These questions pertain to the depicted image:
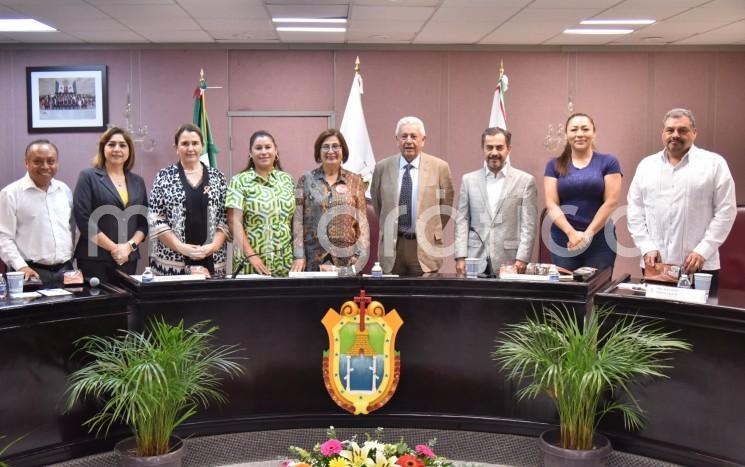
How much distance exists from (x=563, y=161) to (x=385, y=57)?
149 inches

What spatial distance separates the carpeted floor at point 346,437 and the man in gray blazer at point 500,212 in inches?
36.0

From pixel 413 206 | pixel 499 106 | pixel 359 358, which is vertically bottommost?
pixel 359 358

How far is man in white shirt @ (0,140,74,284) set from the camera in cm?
411

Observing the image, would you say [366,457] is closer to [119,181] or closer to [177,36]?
[119,181]

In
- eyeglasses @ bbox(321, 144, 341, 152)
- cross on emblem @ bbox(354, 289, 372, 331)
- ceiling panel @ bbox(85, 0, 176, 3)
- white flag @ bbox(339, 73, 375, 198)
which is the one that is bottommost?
cross on emblem @ bbox(354, 289, 372, 331)

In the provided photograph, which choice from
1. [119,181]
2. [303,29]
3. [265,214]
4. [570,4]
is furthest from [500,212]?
[303,29]

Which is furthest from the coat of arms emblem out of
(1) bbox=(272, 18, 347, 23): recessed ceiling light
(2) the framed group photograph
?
(2) the framed group photograph

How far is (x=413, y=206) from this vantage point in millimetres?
4355

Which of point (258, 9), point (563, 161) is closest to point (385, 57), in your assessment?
point (258, 9)

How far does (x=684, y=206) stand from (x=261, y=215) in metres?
2.16

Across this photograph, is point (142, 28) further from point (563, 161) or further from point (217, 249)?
point (563, 161)

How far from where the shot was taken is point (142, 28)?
677 centimetres

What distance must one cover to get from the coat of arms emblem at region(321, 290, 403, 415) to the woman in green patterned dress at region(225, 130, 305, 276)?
1.83 ft

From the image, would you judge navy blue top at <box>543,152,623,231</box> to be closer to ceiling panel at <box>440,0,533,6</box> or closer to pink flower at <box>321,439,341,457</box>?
ceiling panel at <box>440,0,533,6</box>
